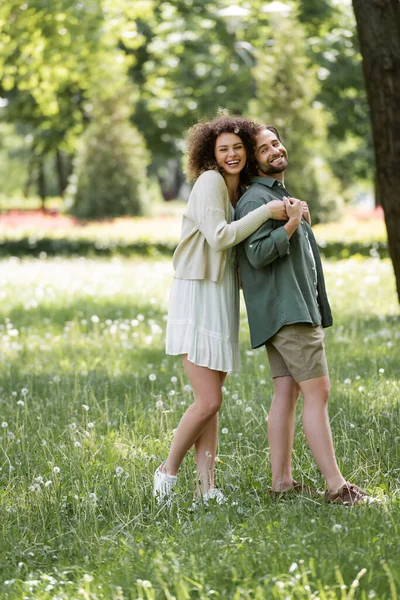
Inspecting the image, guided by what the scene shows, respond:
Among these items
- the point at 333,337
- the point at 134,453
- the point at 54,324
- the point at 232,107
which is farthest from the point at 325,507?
the point at 232,107

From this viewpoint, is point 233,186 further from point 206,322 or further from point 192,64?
point 192,64

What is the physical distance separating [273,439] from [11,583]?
1.60m

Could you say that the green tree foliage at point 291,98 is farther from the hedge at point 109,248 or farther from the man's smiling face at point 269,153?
the man's smiling face at point 269,153

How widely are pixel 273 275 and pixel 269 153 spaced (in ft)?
1.99

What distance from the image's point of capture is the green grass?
347 centimetres

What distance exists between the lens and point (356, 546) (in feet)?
11.9

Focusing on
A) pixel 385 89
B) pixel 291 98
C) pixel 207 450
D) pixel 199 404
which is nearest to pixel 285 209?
pixel 199 404

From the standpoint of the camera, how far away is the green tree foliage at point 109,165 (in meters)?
26.9

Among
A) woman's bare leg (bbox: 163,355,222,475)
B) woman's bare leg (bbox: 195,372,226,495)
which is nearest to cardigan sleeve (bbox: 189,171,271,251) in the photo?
woman's bare leg (bbox: 163,355,222,475)

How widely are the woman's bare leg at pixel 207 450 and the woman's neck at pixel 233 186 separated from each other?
874 mm

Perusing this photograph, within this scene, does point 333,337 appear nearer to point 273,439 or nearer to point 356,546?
→ point 273,439

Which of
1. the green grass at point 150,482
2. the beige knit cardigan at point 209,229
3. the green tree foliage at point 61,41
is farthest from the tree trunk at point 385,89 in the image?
the green tree foliage at point 61,41

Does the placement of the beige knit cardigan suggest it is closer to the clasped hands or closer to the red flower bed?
the clasped hands

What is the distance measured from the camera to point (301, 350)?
14.9 feet
